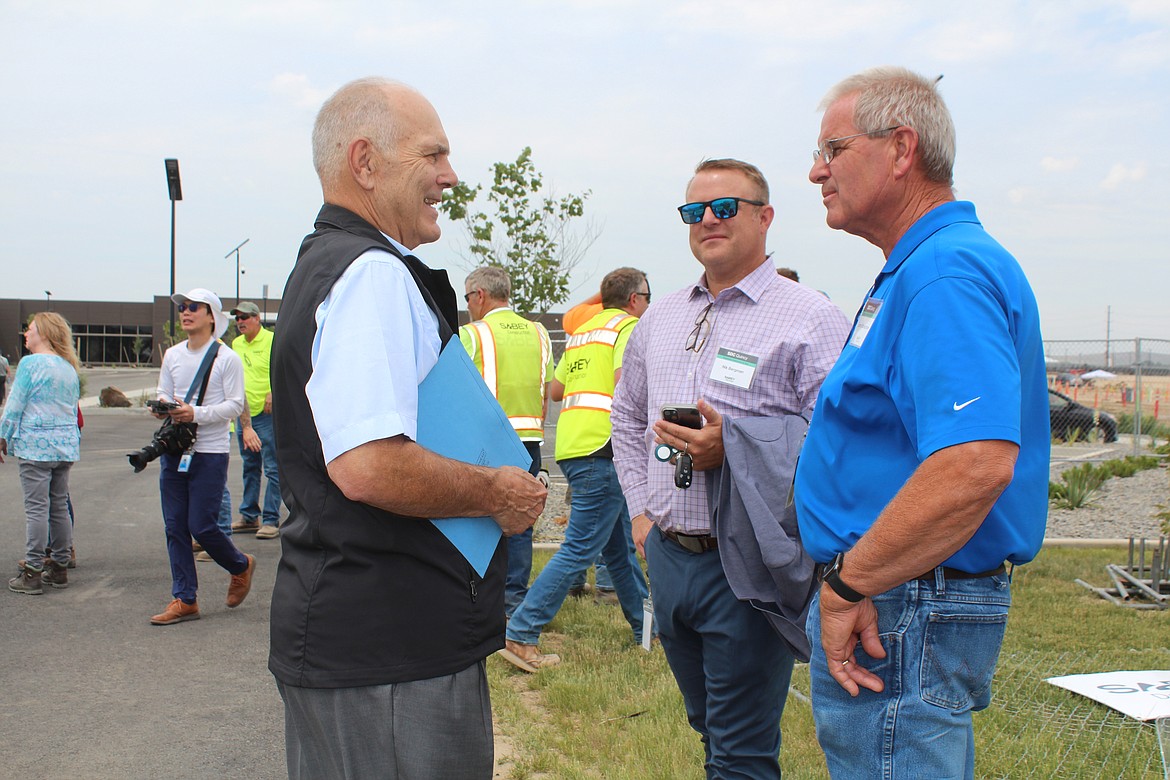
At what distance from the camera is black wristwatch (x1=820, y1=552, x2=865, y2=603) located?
1.93 m

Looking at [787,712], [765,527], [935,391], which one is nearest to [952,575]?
[935,391]

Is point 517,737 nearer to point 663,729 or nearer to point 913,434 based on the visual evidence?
point 663,729

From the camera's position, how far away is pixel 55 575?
721 cm

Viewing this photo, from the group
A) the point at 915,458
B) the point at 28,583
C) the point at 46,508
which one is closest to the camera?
the point at 915,458

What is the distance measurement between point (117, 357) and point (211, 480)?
2807 inches

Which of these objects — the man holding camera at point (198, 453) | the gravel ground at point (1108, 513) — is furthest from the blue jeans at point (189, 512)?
the gravel ground at point (1108, 513)

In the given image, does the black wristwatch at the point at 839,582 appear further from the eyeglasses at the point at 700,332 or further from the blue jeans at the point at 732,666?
the eyeglasses at the point at 700,332

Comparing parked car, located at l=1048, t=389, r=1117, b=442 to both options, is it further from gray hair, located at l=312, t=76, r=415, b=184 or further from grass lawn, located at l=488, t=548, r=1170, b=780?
gray hair, located at l=312, t=76, r=415, b=184

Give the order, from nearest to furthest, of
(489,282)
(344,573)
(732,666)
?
(344,573) → (732,666) → (489,282)

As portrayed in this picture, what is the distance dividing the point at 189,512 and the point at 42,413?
1.89 metres

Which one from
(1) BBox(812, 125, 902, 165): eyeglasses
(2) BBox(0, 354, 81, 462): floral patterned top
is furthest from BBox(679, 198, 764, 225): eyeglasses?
(2) BBox(0, 354, 81, 462): floral patterned top

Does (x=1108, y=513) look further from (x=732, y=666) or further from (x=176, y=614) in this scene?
(x=176, y=614)

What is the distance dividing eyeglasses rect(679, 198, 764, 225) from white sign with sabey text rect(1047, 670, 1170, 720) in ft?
10.1

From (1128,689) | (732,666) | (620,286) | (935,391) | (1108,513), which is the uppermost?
(620,286)
